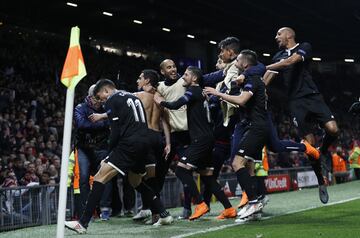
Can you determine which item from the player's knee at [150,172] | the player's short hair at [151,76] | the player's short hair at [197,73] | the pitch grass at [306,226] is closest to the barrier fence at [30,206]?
the player's knee at [150,172]

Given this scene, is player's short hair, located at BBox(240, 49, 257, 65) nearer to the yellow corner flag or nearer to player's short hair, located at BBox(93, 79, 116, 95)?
player's short hair, located at BBox(93, 79, 116, 95)

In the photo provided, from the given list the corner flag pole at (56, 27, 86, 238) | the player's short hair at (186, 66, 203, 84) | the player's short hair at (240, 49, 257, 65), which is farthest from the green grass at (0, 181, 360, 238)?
the corner flag pole at (56, 27, 86, 238)

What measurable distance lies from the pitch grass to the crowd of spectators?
536 cm

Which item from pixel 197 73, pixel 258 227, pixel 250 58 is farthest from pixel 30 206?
pixel 250 58

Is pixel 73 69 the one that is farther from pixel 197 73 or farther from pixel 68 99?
pixel 197 73

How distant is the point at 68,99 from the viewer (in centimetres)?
500

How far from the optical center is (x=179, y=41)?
3909cm

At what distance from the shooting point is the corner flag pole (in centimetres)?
489

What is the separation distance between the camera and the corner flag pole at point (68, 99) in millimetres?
4895

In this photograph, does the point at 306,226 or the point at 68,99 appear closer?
the point at 68,99

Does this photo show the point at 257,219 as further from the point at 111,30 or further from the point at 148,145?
the point at 111,30

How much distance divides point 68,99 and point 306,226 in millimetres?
4221

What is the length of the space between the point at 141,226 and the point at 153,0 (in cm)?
2157

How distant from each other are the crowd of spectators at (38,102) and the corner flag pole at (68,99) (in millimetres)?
8233
